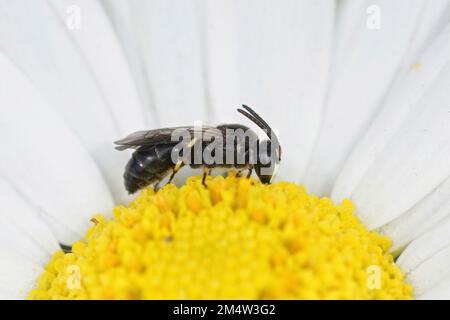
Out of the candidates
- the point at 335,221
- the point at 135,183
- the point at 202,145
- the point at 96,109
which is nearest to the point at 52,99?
the point at 96,109

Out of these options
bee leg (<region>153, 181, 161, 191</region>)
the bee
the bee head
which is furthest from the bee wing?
bee leg (<region>153, 181, 161, 191</region>)

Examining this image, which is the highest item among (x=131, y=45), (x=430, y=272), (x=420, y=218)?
(x=131, y=45)

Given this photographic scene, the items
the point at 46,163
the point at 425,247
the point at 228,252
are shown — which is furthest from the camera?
the point at 46,163

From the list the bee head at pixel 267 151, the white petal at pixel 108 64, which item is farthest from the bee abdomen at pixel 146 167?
the white petal at pixel 108 64

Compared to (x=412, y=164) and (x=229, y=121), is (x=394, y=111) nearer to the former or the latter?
(x=412, y=164)

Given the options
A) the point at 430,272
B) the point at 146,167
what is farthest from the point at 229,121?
the point at 430,272

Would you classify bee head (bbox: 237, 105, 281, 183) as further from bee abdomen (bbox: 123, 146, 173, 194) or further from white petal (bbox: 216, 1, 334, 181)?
white petal (bbox: 216, 1, 334, 181)

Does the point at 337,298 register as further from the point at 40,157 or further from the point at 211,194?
the point at 40,157
